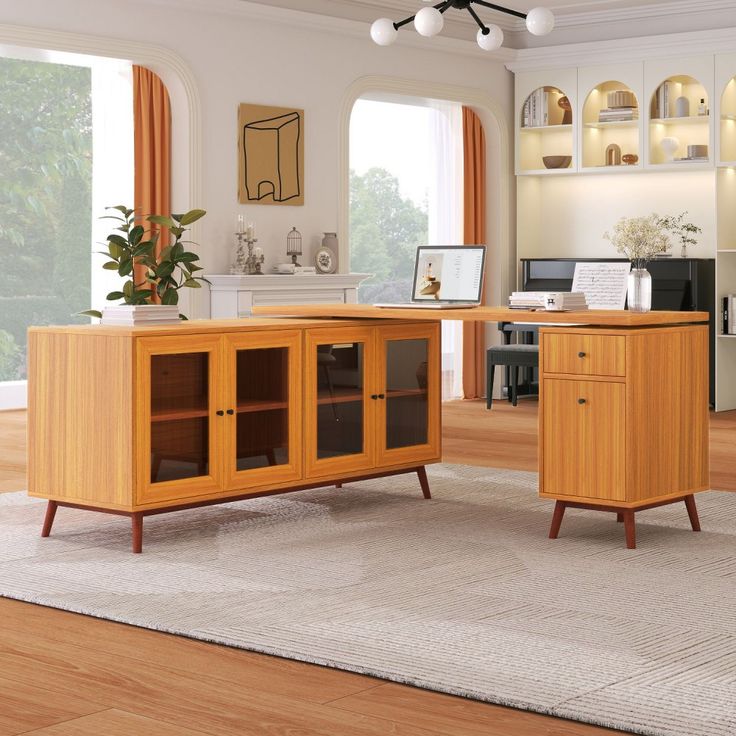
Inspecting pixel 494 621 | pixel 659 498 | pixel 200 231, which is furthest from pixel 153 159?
pixel 494 621

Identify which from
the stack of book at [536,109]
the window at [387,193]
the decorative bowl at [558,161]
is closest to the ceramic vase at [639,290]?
the decorative bowl at [558,161]

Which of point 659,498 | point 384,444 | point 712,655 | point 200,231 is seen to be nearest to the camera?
point 712,655

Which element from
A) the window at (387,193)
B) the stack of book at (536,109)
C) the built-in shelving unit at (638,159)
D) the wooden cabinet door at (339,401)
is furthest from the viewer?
the window at (387,193)

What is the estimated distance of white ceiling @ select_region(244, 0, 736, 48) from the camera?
354 inches

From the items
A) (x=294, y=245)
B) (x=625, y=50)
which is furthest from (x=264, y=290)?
(x=625, y=50)

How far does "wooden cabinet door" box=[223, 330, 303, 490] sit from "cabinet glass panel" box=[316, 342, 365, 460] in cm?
13

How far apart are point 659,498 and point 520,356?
4.36 metres

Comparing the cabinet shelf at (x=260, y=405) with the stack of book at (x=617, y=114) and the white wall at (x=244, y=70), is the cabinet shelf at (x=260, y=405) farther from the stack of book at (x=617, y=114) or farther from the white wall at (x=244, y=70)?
the stack of book at (x=617, y=114)

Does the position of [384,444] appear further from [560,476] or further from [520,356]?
[520,356]

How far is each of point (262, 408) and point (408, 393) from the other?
0.82 m

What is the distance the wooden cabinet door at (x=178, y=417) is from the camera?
4461 mm

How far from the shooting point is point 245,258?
27.2 ft

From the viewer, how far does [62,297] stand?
12.2 m

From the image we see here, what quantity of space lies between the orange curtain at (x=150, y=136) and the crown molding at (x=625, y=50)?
3.14 metres
